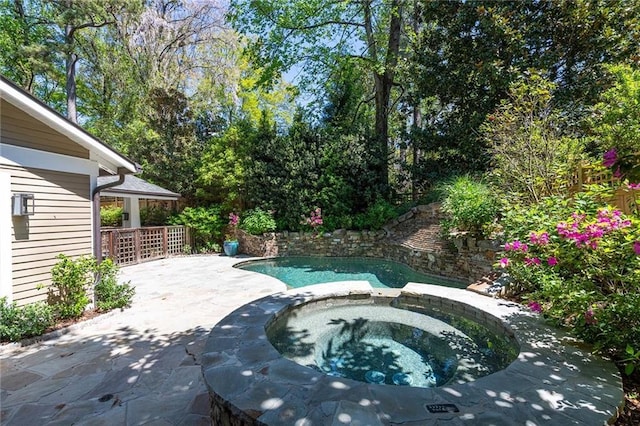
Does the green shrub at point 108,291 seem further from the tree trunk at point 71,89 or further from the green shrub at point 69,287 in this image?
the tree trunk at point 71,89

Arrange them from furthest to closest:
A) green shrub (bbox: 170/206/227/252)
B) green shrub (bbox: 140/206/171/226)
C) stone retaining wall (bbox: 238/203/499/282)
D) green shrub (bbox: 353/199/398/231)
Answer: green shrub (bbox: 140/206/171/226), green shrub (bbox: 170/206/227/252), green shrub (bbox: 353/199/398/231), stone retaining wall (bbox: 238/203/499/282)

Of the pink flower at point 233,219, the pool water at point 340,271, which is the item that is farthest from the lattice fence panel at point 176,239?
the pool water at point 340,271

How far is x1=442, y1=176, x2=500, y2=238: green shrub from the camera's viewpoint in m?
7.32

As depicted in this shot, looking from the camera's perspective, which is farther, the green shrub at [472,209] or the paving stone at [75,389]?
the green shrub at [472,209]

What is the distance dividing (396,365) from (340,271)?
6.16m

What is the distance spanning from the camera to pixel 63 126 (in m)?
4.86

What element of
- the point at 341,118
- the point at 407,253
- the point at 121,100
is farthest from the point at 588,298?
the point at 121,100

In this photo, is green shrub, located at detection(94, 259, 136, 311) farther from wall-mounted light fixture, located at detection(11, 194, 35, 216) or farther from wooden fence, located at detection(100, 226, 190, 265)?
wooden fence, located at detection(100, 226, 190, 265)

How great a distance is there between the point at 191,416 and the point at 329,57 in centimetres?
1464

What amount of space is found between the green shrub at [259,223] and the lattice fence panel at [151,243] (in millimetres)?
3364

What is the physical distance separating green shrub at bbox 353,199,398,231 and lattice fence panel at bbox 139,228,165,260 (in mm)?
7994

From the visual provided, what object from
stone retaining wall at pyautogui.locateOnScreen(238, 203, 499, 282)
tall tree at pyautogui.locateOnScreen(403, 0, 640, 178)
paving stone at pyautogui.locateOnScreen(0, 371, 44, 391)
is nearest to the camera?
paving stone at pyautogui.locateOnScreen(0, 371, 44, 391)

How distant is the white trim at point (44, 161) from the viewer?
4418 millimetres

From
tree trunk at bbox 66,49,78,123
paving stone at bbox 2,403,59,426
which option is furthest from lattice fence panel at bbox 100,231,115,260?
tree trunk at bbox 66,49,78,123
